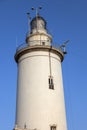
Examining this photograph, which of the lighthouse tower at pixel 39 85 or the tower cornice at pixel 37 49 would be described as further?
the tower cornice at pixel 37 49

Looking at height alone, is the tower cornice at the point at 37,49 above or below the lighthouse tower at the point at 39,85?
above

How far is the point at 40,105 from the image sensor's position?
2152 centimetres

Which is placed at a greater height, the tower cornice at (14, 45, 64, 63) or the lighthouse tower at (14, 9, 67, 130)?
the tower cornice at (14, 45, 64, 63)

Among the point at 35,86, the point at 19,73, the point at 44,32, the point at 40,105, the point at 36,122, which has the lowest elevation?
the point at 36,122

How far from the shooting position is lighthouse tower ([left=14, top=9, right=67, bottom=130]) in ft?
69.8

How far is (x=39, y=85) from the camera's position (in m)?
22.3

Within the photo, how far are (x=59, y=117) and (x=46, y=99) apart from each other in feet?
6.10

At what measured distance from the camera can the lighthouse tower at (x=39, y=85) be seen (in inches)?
838

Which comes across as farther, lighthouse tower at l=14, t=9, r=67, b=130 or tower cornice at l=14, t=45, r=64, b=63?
tower cornice at l=14, t=45, r=64, b=63

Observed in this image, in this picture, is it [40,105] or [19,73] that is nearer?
[40,105]

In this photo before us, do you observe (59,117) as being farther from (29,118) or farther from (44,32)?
(44,32)

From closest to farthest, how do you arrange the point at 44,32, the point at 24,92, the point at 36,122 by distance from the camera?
the point at 36,122 → the point at 24,92 → the point at 44,32

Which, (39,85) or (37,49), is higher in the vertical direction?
(37,49)

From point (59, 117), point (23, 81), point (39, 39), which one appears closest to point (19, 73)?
point (23, 81)
